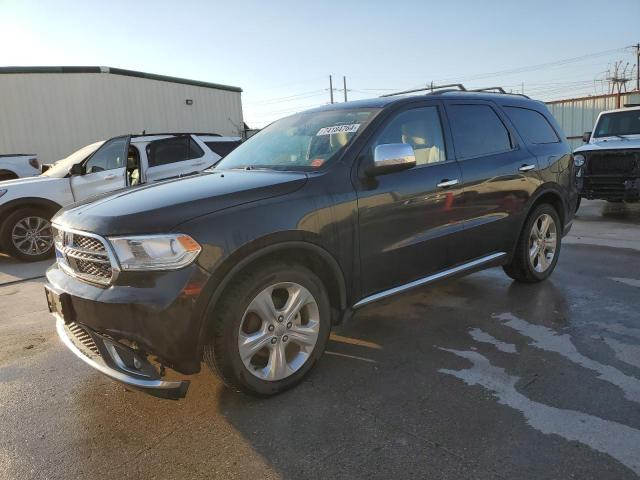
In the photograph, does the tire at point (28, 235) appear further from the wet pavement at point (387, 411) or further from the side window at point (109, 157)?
the wet pavement at point (387, 411)

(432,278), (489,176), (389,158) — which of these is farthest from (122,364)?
(489,176)

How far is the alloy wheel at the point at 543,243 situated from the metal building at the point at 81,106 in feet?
57.6

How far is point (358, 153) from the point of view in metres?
Result: 3.39

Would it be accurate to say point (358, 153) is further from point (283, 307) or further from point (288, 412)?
point (288, 412)

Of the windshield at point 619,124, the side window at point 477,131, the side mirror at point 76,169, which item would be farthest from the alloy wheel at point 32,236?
the windshield at point 619,124

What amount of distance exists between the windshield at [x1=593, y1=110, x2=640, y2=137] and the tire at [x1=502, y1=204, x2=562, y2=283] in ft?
20.7

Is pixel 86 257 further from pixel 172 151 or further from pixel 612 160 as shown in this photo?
pixel 612 160

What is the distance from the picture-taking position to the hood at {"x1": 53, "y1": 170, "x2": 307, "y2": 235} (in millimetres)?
2609

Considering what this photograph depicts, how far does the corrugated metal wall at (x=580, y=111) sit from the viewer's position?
60.2 feet

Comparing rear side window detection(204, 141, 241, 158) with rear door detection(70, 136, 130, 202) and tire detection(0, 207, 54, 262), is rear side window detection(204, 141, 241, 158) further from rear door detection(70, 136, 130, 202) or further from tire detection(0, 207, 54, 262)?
tire detection(0, 207, 54, 262)

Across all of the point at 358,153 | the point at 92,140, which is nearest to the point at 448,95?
the point at 358,153

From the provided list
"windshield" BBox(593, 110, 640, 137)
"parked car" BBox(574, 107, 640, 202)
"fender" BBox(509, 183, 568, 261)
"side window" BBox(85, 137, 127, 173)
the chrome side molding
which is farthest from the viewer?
"windshield" BBox(593, 110, 640, 137)

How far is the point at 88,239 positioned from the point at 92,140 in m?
18.0

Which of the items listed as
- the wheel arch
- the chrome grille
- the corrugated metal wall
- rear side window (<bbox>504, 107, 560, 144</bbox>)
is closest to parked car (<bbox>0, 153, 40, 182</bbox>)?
the wheel arch
